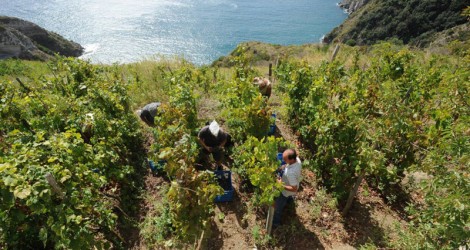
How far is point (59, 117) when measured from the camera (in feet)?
15.7

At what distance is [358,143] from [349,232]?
5.04ft

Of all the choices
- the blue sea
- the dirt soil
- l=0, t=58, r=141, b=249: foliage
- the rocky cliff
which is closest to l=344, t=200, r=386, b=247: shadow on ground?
the dirt soil

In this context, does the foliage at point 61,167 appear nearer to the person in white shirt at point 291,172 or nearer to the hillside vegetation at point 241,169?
the hillside vegetation at point 241,169

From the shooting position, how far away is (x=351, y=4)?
7169 cm

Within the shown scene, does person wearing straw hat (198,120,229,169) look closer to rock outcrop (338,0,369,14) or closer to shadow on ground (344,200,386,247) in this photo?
shadow on ground (344,200,386,247)

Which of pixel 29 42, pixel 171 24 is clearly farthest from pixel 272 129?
pixel 171 24

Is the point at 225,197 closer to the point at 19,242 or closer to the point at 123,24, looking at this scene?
the point at 19,242

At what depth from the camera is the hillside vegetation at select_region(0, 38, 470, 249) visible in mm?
3078

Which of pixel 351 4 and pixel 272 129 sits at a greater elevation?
pixel 351 4

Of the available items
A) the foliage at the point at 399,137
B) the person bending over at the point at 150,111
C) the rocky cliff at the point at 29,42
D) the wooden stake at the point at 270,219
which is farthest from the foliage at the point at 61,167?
the rocky cliff at the point at 29,42

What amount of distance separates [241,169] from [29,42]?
43.6 m

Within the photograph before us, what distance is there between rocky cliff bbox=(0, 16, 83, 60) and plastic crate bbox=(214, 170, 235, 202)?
39.1 metres

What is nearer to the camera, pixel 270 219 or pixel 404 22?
pixel 270 219

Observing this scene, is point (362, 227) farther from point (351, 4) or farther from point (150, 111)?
point (351, 4)
